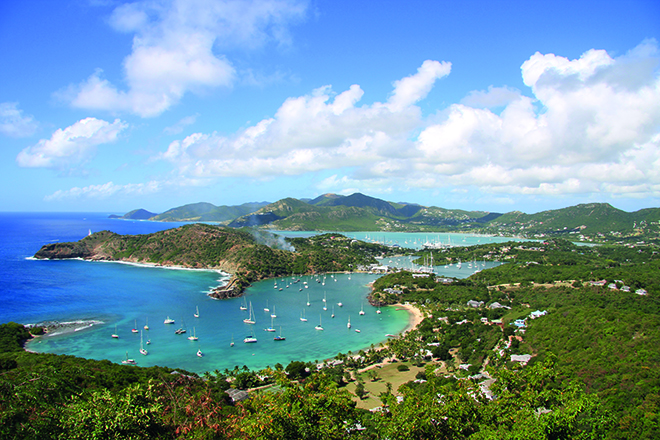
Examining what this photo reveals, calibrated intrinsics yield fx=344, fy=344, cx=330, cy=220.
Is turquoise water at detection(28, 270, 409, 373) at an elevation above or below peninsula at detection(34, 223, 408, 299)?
below

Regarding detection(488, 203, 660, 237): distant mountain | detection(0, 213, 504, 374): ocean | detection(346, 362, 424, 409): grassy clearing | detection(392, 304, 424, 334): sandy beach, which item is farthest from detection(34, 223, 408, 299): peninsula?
detection(488, 203, 660, 237): distant mountain

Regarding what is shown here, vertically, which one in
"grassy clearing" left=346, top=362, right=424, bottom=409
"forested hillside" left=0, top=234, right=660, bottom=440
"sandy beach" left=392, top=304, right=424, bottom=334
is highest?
"forested hillside" left=0, top=234, right=660, bottom=440

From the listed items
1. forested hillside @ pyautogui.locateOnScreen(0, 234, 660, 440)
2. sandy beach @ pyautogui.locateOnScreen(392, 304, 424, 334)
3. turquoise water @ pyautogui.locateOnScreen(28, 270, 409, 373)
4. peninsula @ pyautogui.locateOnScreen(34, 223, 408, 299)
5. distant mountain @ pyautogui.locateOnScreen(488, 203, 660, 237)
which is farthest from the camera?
distant mountain @ pyautogui.locateOnScreen(488, 203, 660, 237)

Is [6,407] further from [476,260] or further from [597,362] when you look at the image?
[476,260]

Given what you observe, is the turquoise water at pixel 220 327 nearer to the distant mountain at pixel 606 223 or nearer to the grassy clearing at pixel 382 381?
the grassy clearing at pixel 382 381

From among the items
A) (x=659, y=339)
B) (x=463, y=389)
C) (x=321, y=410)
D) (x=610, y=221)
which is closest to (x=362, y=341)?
(x=659, y=339)

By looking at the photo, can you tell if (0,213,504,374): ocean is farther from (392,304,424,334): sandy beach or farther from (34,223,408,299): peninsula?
(34,223,408,299): peninsula

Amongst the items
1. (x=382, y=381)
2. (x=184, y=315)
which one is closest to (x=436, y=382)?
(x=382, y=381)

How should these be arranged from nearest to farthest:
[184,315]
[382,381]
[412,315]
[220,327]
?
[382,381], [220,327], [184,315], [412,315]

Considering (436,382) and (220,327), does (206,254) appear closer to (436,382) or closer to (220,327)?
(220,327)
